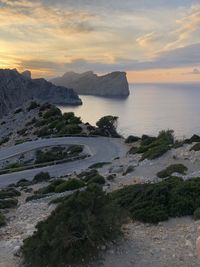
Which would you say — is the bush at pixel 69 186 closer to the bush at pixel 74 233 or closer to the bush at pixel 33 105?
the bush at pixel 74 233

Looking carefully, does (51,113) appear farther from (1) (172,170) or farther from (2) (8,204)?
(2) (8,204)

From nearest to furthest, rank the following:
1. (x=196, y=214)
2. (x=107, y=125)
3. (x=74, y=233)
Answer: (x=74, y=233) < (x=196, y=214) < (x=107, y=125)

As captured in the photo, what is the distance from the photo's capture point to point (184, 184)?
15547 millimetres

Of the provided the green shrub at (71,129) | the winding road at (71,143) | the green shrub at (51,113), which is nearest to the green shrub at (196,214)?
the winding road at (71,143)

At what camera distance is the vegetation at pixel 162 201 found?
13.8m

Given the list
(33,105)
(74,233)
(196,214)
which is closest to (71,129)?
(33,105)

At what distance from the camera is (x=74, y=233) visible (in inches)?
409

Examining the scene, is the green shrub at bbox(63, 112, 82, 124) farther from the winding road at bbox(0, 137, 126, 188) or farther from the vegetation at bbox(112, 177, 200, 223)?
the vegetation at bbox(112, 177, 200, 223)

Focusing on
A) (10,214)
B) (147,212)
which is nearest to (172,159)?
(10,214)

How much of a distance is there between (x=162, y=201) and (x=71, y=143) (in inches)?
1579

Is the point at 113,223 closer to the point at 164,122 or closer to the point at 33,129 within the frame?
the point at 33,129

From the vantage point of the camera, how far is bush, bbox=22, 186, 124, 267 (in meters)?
10.1

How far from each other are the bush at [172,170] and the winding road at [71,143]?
1281 cm

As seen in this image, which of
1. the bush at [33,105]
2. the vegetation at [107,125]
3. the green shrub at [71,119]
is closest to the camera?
the vegetation at [107,125]
